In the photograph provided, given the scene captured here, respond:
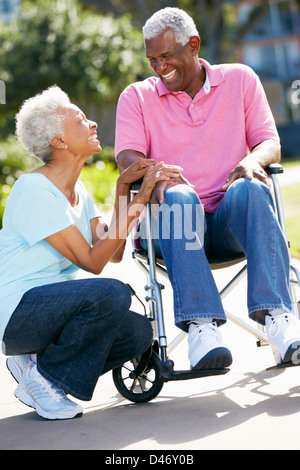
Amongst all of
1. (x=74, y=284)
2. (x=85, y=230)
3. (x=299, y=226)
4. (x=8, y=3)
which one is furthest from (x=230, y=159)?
→ (x=8, y=3)

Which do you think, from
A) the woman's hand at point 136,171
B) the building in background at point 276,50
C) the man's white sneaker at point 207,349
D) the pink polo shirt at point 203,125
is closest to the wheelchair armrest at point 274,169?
the pink polo shirt at point 203,125

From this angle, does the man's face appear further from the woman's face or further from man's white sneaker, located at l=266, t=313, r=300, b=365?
man's white sneaker, located at l=266, t=313, r=300, b=365

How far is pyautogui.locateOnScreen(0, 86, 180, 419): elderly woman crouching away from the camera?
3.14 meters

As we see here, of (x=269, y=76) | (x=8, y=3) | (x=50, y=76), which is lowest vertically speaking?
(x=269, y=76)

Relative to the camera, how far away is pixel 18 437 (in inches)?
116

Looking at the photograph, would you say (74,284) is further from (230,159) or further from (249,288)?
(230,159)

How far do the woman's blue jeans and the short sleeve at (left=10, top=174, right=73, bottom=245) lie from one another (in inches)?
9.0

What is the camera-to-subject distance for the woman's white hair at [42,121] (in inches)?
Result: 133

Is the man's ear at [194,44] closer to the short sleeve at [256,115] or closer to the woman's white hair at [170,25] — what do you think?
the woman's white hair at [170,25]

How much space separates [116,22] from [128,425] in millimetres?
16788

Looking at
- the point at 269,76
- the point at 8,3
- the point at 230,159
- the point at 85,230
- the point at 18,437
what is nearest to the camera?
the point at 18,437

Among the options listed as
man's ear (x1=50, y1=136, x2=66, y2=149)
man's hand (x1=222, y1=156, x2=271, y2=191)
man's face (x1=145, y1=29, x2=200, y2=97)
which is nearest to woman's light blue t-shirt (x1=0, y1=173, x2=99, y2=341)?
man's ear (x1=50, y1=136, x2=66, y2=149)

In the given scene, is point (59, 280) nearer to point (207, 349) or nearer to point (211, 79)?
point (207, 349)

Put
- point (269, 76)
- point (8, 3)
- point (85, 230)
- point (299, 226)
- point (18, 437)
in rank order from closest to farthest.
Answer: point (18, 437), point (85, 230), point (299, 226), point (8, 3), point (269, 76)
